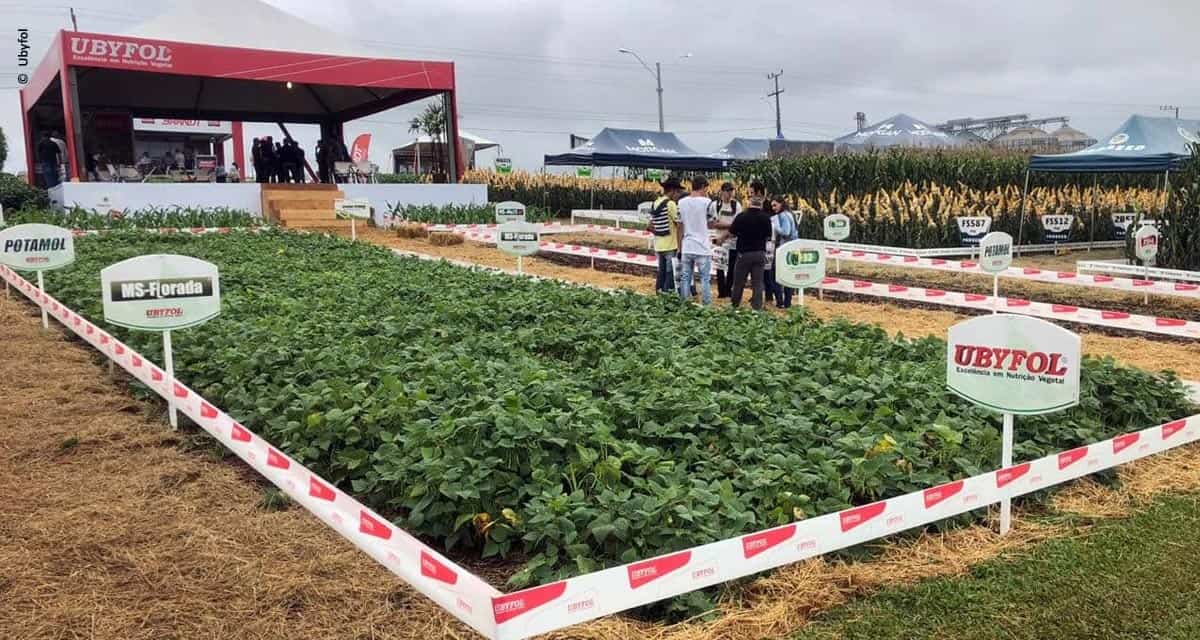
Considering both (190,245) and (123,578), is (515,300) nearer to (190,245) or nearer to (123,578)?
(123,578)

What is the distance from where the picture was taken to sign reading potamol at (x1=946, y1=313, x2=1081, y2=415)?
4.42 meters

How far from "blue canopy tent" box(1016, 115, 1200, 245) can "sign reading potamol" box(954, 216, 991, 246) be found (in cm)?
156

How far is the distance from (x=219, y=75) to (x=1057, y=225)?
20.3 metres

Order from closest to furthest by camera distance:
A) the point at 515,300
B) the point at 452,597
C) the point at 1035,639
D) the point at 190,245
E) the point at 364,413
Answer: the point at 452,597, the point at 1035,639, the point at 364,413, the point at 515,300, the point at 190,245

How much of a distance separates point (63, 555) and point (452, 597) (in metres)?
2.31

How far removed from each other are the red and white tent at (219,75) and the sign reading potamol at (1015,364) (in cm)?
2231

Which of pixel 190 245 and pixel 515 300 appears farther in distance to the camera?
pixel 190 245

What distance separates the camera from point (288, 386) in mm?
6066

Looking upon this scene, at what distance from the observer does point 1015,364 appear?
14.9ft

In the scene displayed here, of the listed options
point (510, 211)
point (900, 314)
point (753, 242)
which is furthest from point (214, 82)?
point (900, 314)

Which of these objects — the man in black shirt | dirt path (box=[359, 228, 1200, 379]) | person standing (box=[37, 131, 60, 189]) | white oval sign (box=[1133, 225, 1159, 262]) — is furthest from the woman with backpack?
person standing (box=[37, 131, 60, 189])

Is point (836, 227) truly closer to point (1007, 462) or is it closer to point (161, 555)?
point (1007, 462)

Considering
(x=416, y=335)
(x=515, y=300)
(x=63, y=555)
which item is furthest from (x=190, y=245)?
(x=63, y=555)

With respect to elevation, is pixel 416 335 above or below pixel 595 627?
above
